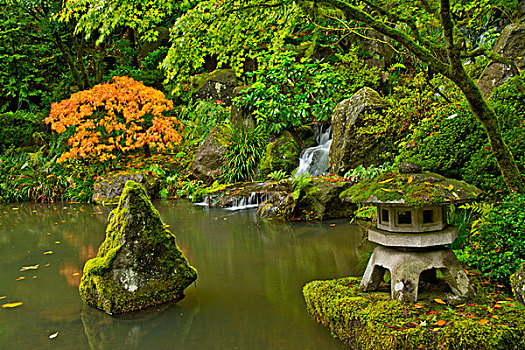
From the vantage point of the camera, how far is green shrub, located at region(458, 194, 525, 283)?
3201 millimetres

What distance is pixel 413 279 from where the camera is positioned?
9.96 feet

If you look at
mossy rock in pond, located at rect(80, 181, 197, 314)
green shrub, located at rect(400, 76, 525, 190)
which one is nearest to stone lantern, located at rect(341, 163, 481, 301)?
green shrub, located at rect(400, 76, 525, 190)

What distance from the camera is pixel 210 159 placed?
38.9 ft

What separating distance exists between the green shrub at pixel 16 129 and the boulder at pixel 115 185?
529 cm

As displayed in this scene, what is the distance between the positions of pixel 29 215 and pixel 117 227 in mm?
7780

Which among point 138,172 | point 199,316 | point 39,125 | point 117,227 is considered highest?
point 39,125

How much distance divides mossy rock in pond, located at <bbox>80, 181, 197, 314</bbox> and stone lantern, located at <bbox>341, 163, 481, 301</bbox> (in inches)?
78.0

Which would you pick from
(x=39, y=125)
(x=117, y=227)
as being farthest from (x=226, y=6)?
(x=39, y=125)

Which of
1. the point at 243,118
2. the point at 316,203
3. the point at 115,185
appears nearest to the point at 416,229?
the point at 316,203

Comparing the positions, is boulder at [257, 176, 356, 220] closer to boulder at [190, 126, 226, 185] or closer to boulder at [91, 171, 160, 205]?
boulder at [190, 126, 226, 185]

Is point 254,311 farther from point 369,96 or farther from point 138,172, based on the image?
point 138,172

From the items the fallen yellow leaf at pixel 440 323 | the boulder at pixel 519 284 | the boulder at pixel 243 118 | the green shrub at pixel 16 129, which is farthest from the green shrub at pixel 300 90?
the green shrub at pixel 16 129

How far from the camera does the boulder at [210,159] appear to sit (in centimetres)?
1170

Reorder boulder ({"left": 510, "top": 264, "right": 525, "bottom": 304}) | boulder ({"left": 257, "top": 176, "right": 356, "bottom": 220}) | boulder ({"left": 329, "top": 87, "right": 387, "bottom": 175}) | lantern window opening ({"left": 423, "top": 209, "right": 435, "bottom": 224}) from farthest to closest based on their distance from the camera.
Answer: boulder ({"left": 329, "top": 87, "right": 387, "bottom": 175}), boulder ({"left": 257, "top": 176, "right": 356, "bottom": 220}), lantern window opening ({"left": 423, "top": 209, "right": 435, "bottom": 224}), boulder ({"left": 510, "top": 264, "right": 525, "bottom": 304})
